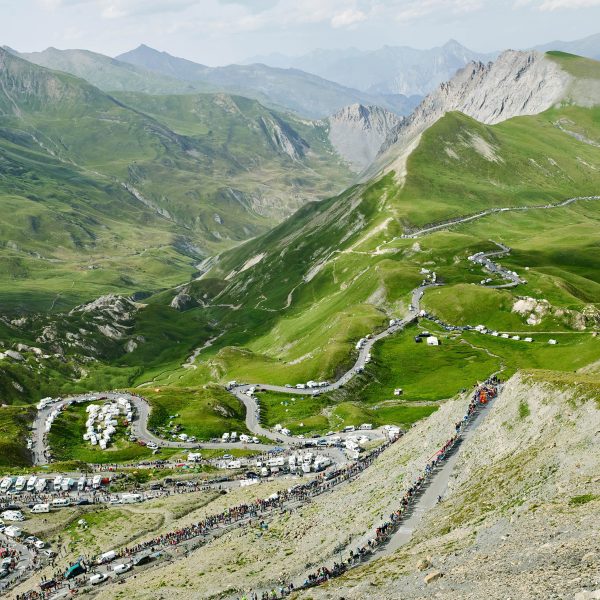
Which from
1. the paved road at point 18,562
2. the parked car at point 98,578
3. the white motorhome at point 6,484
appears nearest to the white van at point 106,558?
the parked car at point 98,578

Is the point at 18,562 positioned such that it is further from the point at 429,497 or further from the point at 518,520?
the point at 518,520

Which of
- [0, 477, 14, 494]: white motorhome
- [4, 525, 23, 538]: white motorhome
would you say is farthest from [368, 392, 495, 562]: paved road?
[0, 477, 14, 494]: white motorhome

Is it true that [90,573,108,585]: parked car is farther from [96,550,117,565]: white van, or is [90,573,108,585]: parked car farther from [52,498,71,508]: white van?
[52,498,71,508]: white van

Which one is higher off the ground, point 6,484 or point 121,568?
point 121,568

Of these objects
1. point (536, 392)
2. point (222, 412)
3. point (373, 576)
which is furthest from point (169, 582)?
point (222, 412)

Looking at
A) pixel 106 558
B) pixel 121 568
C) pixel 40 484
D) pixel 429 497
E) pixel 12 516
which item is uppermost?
pixel 429 497

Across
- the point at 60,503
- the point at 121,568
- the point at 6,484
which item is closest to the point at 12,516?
the point at 60,503

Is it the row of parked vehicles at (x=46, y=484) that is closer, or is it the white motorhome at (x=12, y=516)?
the white motorhome at (x=12, y=516)

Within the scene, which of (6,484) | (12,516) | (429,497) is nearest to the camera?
(429,497)

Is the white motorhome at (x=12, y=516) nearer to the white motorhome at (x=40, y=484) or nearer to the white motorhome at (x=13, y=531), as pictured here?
the white motorhome at (x=13, y=531)

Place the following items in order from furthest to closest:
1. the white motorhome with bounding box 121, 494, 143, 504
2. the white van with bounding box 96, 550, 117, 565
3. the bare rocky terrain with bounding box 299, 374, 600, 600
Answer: the white motorhome with bounding box 121, 494, 143, 504
the white van with bounding box 96, 550, 117, 565
the bare rocky terrain with bounding box 299, 374, 600, 600

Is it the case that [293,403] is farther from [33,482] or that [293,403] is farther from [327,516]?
[327,516]
